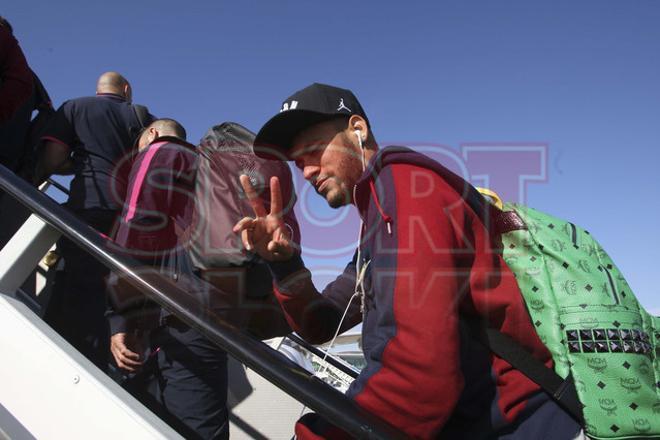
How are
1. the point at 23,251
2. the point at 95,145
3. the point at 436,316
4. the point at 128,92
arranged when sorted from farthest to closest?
the point at 128,92 → the point at 95,145 → the point at 23,251 → the point at 436,316

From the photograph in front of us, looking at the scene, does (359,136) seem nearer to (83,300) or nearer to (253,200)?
(253,200)

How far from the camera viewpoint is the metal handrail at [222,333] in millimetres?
1135

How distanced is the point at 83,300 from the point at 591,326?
2.95 m

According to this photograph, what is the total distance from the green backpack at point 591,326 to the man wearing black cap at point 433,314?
0.05m

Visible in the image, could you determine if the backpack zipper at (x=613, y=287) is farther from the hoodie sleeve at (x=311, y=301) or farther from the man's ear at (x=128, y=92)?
the man's ear at (x=128, y=92)

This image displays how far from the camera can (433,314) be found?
1152mm

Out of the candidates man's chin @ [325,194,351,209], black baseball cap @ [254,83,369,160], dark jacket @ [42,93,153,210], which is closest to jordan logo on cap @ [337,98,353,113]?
black baseball cap @ [254,83,369,160]

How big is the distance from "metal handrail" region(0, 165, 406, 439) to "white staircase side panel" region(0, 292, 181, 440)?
0.95ft

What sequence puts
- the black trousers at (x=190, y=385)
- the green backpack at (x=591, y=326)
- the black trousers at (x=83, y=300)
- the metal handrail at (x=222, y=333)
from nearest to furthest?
the metal handrail at (x=222, y=333), the green backpack at (x=591, y=326), the black trousers at (x=190, y=385), the black trousers at (x=83, y=300)

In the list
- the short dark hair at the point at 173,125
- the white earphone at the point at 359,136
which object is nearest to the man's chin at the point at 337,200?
the white earphone at the point at 359,136

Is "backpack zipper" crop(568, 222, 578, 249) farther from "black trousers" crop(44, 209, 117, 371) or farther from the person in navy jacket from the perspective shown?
"black trousers" crop(44, 209, 117, 371)

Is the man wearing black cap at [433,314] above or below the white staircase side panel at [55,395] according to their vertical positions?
above

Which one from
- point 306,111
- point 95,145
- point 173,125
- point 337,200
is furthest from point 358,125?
point 95,145

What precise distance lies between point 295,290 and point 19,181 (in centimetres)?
107
